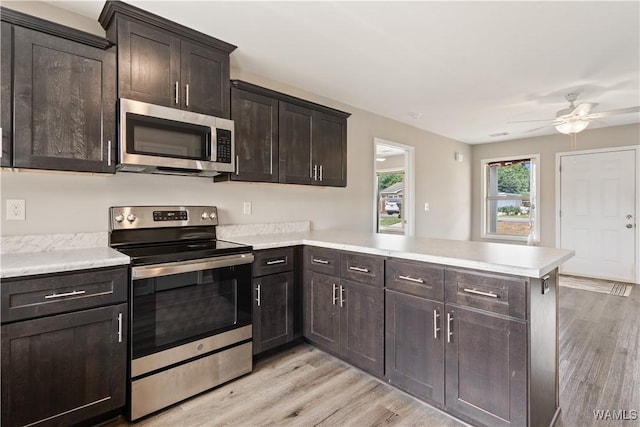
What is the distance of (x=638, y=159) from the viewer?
16.1 ft

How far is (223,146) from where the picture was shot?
241cm

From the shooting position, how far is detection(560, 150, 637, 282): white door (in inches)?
198

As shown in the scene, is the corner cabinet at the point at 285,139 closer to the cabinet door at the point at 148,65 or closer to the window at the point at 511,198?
the cabinet door at the point at 148,65

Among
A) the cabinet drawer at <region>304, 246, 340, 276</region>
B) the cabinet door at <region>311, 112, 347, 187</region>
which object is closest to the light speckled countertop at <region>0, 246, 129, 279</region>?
the cabinet drawer at <region>304, 246, 340, 276</region>

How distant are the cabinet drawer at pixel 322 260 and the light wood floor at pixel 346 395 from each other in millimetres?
711

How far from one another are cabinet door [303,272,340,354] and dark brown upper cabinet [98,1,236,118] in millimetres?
1464

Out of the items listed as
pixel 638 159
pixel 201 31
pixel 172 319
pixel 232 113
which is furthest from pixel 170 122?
pixel 638 159

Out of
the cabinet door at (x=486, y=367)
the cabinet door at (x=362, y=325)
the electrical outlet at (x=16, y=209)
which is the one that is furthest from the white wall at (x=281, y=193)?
the cabinet door at (x=486, y=367)

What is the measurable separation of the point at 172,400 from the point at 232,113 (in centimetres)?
199

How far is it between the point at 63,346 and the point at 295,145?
217cm

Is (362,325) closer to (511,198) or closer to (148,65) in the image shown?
(148,65)

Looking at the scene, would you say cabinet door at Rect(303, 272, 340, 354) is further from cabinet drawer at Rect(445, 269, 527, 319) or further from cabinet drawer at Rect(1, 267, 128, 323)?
cabinet drawer at Rect(1, 267, 128, 323)

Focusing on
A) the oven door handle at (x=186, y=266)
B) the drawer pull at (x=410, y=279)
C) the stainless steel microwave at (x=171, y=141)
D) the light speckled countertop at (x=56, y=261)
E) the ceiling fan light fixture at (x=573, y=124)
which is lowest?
the drawer pull at (x=410, y=279)

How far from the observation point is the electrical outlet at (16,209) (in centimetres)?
192
